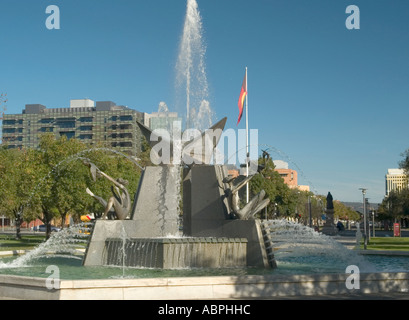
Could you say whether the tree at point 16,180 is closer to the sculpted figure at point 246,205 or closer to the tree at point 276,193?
the sculpted figure at point 246,205

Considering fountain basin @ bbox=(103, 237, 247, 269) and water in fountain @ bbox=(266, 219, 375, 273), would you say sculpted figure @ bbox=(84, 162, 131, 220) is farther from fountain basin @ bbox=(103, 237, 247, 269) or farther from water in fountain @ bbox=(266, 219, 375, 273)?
water in fountain @ bbox=(266, 219, 375, 273)

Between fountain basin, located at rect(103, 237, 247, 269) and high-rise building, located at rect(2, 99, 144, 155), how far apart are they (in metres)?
103

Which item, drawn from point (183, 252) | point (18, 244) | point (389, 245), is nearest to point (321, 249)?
point (183, 252)

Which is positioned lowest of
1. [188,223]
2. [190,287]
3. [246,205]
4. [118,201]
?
[190,287]

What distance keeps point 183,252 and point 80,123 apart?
118745mm


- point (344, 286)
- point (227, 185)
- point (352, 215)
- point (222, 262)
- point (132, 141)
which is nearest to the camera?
point (344, 286)

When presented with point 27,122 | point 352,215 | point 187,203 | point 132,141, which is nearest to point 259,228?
point 187,203

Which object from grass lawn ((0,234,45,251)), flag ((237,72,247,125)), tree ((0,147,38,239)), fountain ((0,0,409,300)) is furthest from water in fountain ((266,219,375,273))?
tree ((0,147,38,239))

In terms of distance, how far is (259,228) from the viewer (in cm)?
1716

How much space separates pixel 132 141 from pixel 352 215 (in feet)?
336

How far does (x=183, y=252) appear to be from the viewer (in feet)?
53.5

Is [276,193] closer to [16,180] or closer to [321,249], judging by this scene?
[16,180]

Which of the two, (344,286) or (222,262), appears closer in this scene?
(344,286)

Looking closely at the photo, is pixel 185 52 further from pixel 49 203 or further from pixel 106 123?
pixel 106 123
